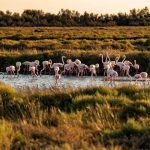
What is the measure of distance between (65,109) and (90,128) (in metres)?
2.41

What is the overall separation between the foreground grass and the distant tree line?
3826 inches

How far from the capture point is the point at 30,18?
120125 mm

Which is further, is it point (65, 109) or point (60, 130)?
point (65, 109)

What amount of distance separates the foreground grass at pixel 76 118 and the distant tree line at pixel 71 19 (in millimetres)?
97181

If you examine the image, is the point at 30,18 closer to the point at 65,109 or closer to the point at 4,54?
the point at 4,54

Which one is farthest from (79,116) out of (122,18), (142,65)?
(122,18)

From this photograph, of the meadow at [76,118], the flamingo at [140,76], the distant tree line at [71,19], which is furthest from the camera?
the distant tree line at [71,19]

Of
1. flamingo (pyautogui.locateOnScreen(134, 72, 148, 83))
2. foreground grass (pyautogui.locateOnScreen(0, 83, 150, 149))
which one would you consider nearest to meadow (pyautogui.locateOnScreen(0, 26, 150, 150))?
foreground grass (pyautogui.locateOnScreen(0, 83, 150, 149))

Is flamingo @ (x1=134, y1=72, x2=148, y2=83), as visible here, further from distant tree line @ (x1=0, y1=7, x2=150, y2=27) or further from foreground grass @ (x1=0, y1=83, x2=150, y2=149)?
distant tree line @ (x1=0, y1=7, x2=150, y2=27)

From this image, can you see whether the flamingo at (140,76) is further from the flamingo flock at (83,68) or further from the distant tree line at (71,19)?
the distant tree line at (71,19)

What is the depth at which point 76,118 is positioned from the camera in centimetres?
1144

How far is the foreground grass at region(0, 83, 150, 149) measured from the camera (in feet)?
32.1

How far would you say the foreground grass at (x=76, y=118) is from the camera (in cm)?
978

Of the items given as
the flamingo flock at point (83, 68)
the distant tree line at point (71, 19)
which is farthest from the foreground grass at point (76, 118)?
the distant tree line at point (71, 19)
